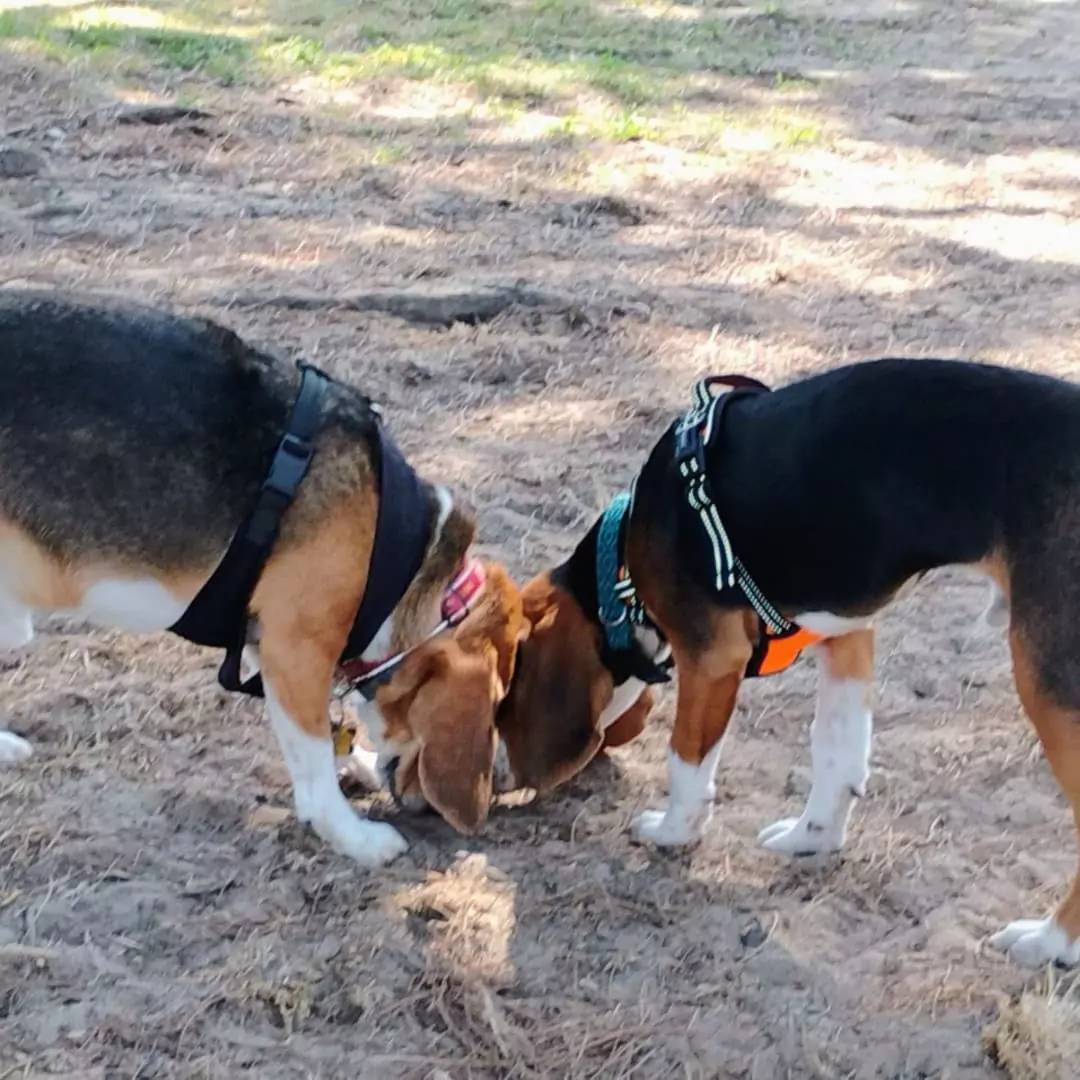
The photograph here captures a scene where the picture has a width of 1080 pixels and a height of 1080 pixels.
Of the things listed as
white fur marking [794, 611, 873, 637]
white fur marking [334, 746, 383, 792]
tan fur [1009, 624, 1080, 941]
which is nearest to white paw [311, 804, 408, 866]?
white fur marking [334, 746, 383, 792]

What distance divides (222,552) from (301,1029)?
3.98 feet

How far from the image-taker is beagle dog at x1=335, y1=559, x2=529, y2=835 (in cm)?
407

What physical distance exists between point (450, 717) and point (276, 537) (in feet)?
2.20

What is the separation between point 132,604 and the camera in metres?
4.01

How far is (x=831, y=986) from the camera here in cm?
379

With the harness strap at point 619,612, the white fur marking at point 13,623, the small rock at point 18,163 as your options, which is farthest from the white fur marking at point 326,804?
the small rock at point 18,163

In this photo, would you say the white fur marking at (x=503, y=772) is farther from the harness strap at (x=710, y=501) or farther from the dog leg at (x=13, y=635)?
the dog leg at (x=13, y=635)

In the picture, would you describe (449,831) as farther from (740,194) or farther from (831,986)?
(740,194)

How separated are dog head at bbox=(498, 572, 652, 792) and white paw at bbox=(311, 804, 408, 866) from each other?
1.32ft

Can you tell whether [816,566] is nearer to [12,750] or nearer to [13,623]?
[13,623]

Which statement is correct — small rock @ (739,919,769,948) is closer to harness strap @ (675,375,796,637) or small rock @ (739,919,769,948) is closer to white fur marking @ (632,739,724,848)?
white fur marking @ (632,739,724,848)

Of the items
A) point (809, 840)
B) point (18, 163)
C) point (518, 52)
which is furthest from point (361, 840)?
point (518, 52)

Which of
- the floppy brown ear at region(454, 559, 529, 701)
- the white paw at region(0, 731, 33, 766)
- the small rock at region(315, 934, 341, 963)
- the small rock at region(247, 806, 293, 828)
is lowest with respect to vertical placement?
the small rock at region(247, 806, 293, 828)

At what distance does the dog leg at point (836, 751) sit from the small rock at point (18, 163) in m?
6.81
